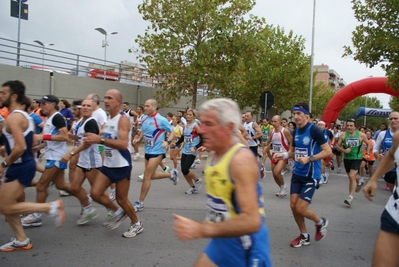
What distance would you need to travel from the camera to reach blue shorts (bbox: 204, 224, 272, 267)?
2.18 m

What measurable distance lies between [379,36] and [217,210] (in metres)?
14.4

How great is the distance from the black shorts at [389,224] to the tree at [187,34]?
1646 centimetres

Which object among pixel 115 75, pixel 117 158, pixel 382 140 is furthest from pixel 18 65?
pixel 382 140

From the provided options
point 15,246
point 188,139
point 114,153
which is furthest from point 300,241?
point 188,139

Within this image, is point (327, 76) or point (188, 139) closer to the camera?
point (188, 139)

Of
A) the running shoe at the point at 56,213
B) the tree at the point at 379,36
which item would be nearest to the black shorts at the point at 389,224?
the running shoe at the point at 56,213

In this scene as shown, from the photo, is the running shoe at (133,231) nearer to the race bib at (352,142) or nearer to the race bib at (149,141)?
the race bib at (149,141)

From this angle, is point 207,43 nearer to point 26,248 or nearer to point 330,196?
point 330,196

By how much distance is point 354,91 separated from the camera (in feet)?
70.6

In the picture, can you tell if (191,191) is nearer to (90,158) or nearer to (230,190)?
(90,158)

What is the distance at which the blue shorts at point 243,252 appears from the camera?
2176 mm

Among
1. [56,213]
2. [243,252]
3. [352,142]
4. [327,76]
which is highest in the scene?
[327,76]

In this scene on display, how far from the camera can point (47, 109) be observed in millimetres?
5488

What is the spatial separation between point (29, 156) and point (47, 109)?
1.34m
